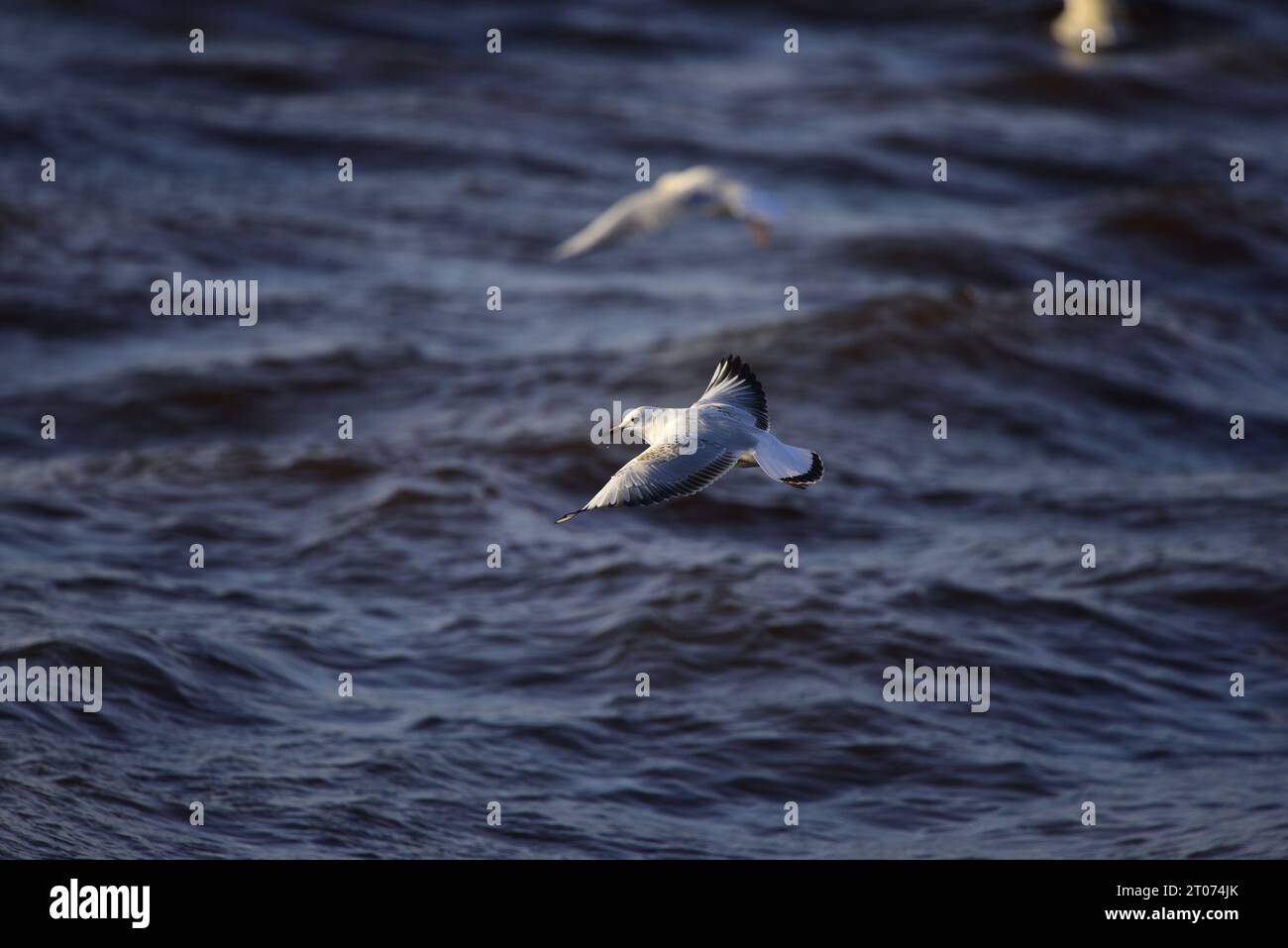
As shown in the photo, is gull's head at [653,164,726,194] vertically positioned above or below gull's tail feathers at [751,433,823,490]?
above

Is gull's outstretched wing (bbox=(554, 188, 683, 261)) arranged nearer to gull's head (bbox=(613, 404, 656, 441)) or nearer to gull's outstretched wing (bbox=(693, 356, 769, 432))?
gull's outstretched wing (bbox=(693, 356, 769, 432))

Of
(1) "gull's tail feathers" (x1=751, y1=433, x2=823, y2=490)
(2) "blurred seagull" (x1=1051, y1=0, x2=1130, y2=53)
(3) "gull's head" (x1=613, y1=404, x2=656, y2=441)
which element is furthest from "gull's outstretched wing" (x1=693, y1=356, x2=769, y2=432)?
(2) "blurred seagull" (x1=1051, y1=0, x2=1130, y2=53)

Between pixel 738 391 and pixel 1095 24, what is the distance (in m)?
15.0

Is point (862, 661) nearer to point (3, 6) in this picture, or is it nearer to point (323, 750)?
point (323, 750)

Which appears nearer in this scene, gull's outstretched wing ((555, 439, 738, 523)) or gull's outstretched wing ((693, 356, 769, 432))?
gull's outstretched wing ((555, 439, 738, 523))

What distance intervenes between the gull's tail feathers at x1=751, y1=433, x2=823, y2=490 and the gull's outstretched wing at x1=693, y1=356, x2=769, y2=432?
0.95 ft

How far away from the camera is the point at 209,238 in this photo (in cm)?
1336

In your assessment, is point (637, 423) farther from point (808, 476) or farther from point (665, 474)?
point (808, 476)

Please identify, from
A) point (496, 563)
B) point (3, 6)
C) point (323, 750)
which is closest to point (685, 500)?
point (496, 563)

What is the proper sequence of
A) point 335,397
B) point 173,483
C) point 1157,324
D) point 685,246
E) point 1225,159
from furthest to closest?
point 1225,159 → point 685,246 → point 1157,324 → point 335,397 → point 173,483

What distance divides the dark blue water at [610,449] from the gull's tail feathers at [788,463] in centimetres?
191

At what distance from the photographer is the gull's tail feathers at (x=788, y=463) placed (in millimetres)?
5465

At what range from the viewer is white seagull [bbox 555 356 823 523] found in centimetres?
540
